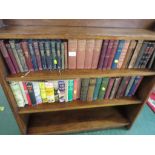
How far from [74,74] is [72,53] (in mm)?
133

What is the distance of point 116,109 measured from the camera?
58.6 inches

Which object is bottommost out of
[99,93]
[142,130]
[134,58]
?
[142,130]

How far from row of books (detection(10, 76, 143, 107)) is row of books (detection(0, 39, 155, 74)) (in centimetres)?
11

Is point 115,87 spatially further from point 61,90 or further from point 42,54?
point 42,54

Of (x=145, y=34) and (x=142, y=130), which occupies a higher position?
(x=145, y=34)

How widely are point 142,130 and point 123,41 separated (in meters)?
0.98

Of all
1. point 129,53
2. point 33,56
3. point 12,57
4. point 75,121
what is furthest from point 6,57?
point 75,121

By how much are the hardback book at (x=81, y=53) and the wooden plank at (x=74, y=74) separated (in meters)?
0.04

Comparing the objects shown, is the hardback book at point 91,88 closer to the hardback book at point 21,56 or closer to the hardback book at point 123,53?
the hardback book at point 123,53

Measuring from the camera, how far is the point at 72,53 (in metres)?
0.85

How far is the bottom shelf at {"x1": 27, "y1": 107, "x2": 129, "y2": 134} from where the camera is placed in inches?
50.5

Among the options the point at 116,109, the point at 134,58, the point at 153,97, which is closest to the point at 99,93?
the point at 134,58
